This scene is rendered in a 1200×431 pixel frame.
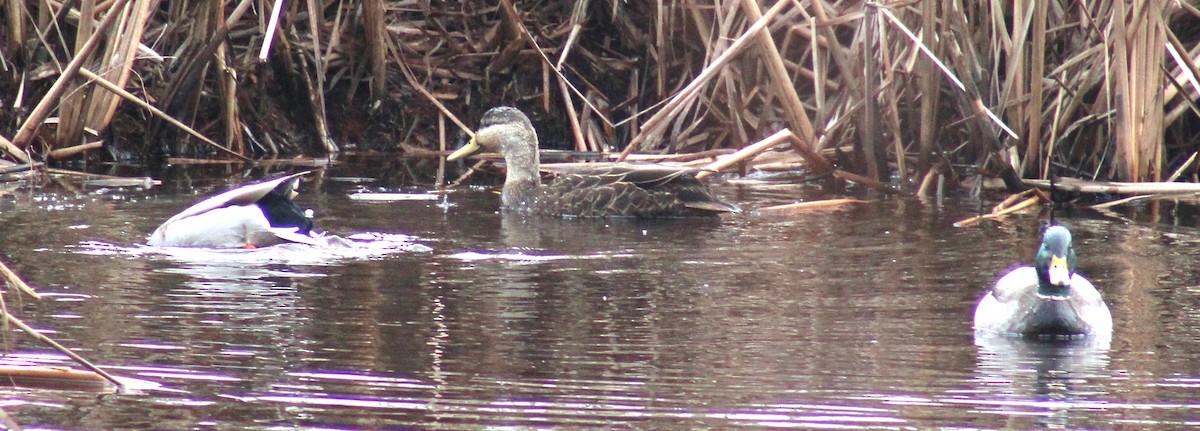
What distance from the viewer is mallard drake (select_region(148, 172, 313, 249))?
7.31 metres

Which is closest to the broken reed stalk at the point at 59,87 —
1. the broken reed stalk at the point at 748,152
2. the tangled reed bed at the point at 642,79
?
the tangled reed bed at the point at 642,79

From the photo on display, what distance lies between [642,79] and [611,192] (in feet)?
10.6

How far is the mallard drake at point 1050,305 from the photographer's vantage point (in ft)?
18.7

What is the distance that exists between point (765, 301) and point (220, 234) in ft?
8.07

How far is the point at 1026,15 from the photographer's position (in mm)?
8883

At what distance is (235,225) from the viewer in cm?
732

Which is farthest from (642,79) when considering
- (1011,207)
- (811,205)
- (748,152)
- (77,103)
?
(1011,207)

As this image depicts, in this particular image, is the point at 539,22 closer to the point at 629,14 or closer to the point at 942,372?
the point at 629,14

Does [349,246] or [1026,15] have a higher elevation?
[1026,15]

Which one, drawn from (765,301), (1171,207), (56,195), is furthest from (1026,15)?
(56,195)

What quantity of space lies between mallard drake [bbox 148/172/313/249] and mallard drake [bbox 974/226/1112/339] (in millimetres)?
2896

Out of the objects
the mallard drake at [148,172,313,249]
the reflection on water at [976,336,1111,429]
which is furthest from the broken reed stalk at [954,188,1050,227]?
the mallard drake at [148,172,313,249]

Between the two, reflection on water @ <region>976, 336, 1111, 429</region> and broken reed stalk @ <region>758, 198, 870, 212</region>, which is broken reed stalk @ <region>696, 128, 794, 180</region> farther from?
reflection on water @ <region>976, 336, 1111, 429</region>

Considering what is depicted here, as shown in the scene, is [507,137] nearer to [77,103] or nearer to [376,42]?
[376,42]
